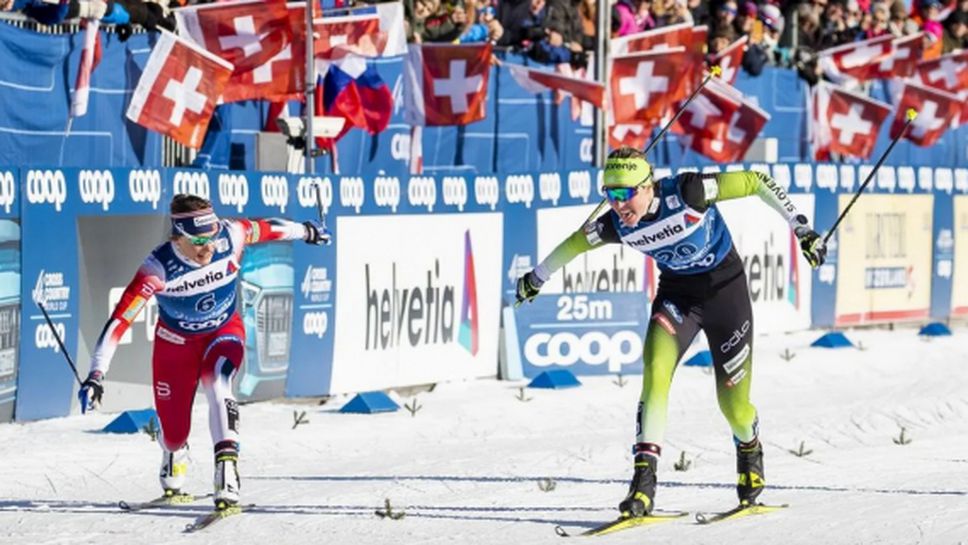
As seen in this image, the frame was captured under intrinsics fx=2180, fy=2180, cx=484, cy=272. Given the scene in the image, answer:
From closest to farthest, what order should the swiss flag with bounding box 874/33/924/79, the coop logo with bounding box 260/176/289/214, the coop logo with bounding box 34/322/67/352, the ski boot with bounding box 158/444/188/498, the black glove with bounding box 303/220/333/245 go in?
the ski boot with bounding box 158/444/188/498
the black glove with bounding box 303/220/333/245
the coop logo with bounding box 34/322/67/352
the coop logo with bounding box 260/176/289/214
the swiss flag with bounding box 874/33/924/79

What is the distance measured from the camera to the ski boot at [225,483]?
1170cm

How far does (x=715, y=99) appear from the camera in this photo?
23547 mm

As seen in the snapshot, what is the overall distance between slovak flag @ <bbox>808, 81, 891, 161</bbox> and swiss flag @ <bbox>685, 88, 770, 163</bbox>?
2255mm

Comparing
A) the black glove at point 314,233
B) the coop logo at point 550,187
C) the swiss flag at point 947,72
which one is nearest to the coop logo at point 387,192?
the coop logo at point 550,187

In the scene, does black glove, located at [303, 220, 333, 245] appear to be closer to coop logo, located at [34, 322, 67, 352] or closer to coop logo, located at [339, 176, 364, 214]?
coop logo, located at [34, 322, 67, 352]

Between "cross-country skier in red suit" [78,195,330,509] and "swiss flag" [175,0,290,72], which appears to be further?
"swiss flag" [175,0,290,72]

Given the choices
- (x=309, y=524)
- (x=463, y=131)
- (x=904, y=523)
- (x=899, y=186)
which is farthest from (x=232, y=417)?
(x=899, y=186)

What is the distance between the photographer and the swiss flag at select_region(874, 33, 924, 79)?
2661cm

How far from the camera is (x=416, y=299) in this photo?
1836cm

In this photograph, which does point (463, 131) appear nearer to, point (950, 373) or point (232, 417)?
point (950, 373)

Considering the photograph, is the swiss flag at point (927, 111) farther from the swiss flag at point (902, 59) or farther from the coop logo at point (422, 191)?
the coop logo at point (422, 191)

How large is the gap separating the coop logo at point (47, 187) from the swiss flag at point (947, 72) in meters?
15.0

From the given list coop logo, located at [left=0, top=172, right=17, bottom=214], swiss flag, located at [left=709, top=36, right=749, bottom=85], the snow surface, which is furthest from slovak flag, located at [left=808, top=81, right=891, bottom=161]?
coop logo, located at [left=0, top=172, right=17, bottom=214]

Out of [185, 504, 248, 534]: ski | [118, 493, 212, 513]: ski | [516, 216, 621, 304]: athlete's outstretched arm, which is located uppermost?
[516, 216, 621, 304]: athlete's outstretched arm
